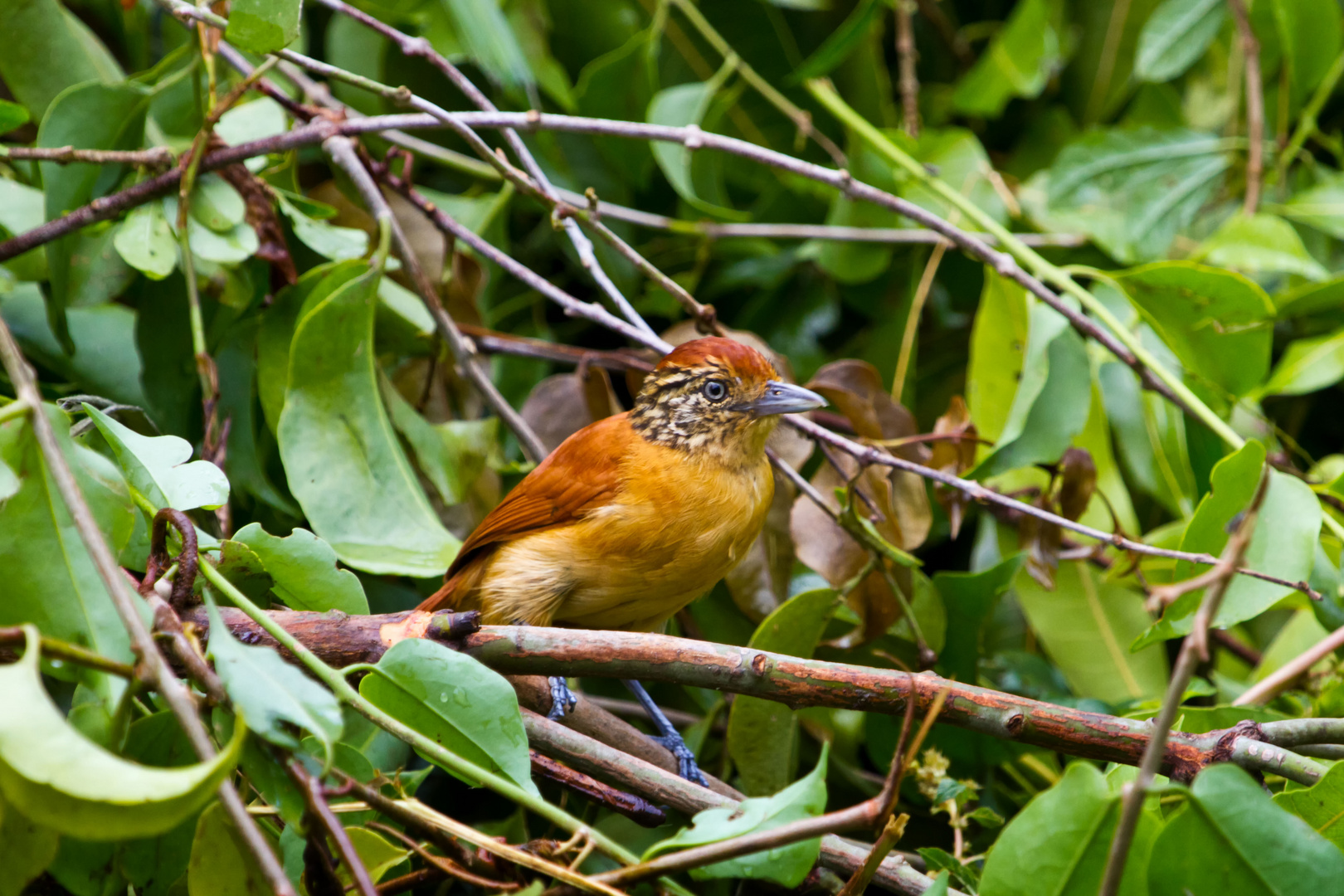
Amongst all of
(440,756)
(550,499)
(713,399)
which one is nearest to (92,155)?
(550,499)

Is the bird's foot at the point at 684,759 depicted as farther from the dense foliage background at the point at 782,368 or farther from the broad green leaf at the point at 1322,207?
the broad green leaf at the point at 1322,207

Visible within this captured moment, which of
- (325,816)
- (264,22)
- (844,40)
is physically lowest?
(325,816)

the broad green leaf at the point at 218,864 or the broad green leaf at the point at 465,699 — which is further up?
the broad green leaf at the point at 465,699

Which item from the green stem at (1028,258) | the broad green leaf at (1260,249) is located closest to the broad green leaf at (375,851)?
the green stem at (1028,258)

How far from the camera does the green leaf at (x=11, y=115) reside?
7.80ft

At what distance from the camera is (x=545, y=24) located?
369 centimetres

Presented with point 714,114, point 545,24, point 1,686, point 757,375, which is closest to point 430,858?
point 1,686

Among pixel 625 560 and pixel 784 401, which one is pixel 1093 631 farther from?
pixel 625 560

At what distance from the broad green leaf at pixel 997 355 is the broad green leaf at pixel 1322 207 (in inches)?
52.7

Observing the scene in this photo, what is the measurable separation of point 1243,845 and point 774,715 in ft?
3.60

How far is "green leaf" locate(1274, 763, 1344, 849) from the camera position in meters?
1.66

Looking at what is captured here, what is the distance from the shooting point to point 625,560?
2613 mm

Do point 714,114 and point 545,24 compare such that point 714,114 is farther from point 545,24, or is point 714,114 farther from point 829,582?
point 829,582

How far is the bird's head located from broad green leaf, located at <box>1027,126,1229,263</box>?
4.93 ft
